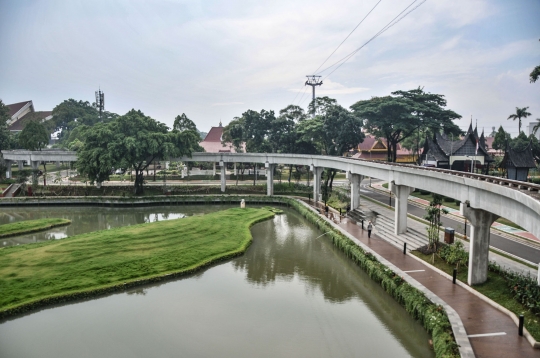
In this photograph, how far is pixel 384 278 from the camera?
74.9 feet

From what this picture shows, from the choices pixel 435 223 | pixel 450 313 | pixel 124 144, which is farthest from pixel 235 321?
pixel 124 144

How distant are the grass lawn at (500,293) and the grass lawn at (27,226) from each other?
34253 millimetres

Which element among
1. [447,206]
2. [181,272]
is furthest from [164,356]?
[447,206]

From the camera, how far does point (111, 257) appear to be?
1056 inches

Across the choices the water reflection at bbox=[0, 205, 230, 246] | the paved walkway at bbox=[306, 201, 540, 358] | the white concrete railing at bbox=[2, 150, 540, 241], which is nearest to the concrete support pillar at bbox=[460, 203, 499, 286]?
the paved walkway at bbox=[306, 201, 540, 358]

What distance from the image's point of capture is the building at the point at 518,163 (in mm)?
46938

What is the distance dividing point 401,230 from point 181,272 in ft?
55.9

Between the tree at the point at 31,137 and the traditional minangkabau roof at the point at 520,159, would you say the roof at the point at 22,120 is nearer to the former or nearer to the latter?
the tree at the point at 31,137

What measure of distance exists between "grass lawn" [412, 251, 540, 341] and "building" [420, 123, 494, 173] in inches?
1310

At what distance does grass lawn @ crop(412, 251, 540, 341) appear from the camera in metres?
16.1

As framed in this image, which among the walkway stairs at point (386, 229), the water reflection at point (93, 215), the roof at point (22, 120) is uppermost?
the roof at point (22, 120)

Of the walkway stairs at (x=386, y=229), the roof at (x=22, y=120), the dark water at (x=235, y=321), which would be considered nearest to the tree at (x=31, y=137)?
the roof at (x=22, y=120)

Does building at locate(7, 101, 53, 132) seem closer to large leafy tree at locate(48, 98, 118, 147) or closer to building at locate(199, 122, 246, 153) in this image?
large leafy tree at locate(48, 98, 118, 147)

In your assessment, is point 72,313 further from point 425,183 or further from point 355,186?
point 355,186
